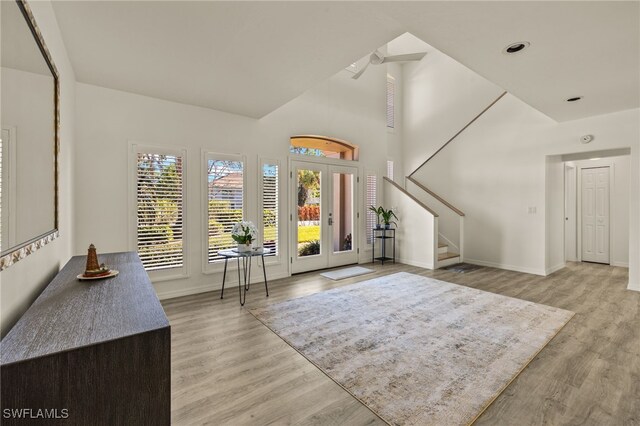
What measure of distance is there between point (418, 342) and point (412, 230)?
12.3 ft

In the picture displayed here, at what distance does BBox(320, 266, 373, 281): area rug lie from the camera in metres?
5.12

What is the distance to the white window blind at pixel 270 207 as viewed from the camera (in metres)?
4.82

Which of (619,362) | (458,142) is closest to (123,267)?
(619,362)

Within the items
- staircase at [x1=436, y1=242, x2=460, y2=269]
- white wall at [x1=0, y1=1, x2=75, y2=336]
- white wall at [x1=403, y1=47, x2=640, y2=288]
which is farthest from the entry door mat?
white wall at [x1=0, y1=1, x2=75, y2=336]

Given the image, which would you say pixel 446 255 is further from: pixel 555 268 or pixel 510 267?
pixel 555 268

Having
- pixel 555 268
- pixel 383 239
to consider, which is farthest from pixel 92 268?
pixel 555 268

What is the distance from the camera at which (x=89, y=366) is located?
2.92 feet

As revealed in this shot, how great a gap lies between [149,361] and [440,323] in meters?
2.89

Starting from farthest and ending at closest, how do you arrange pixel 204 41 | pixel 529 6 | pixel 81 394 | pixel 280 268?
pixel 280 268, pixel 204 41, pixel 529 6, pixel 81 394

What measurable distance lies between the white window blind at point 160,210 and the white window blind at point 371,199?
3.79 metres

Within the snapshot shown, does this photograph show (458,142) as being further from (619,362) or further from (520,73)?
(619,362)

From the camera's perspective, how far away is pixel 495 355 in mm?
2434

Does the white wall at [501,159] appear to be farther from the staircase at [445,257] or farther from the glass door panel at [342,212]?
the glass door panel at [342,212]

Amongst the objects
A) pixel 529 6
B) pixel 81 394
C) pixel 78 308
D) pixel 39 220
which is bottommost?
pixel 81 394
